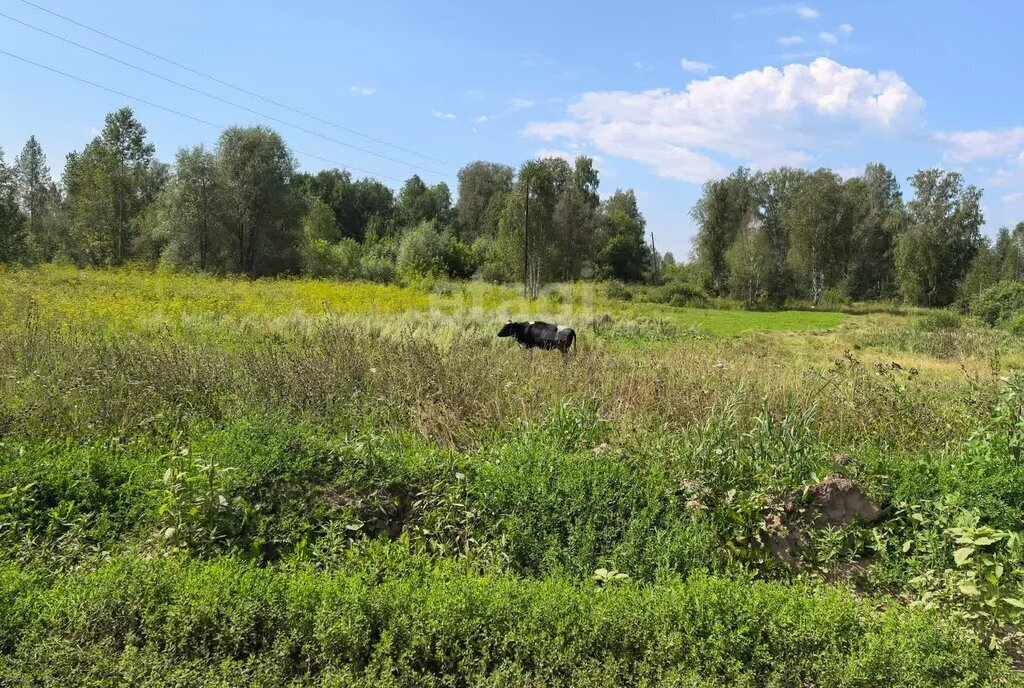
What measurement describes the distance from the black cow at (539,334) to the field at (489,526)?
195 inches

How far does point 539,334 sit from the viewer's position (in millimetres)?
13875

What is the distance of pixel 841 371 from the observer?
8.22 meters

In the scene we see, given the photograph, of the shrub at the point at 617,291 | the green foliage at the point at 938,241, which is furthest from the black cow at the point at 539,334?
the green foliage at the point at 938,241

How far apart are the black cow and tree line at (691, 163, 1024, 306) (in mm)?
39187

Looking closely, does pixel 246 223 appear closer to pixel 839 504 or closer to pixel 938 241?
pixel 839 504

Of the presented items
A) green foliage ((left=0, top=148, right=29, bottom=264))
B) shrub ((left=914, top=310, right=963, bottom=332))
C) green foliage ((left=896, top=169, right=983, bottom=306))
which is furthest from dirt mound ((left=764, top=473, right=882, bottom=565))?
green foliage ((left=896, top=169, right=983, bottom=306))

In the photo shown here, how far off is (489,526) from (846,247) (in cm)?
6021

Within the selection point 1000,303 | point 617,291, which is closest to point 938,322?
point 1000,303

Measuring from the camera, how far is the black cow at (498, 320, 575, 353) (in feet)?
44.2

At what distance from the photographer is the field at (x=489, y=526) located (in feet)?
10.7

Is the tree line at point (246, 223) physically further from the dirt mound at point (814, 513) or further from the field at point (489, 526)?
the dirt mound at point (814, 513)

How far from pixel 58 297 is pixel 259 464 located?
1462 cm

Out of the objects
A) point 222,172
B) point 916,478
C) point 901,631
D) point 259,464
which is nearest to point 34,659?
point 259,464

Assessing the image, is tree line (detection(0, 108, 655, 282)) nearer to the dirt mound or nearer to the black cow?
the black cow
